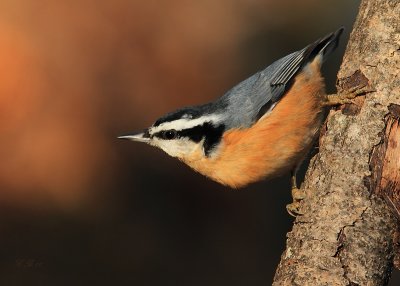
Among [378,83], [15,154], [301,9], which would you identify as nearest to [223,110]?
[378,83]

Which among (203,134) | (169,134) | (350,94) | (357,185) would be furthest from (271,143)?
(357,185)

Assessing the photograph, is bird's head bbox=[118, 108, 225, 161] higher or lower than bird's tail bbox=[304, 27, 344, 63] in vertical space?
lower

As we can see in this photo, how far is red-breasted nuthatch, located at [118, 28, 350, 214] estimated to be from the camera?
4527 millimetres

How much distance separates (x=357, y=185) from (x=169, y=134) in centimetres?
150

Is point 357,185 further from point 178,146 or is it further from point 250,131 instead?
point 178,146

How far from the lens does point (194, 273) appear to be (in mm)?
6980

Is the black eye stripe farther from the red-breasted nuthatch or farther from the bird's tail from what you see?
the bird's tail

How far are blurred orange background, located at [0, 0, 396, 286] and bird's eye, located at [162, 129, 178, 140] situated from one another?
2485 mm

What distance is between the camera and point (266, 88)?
4.79 metres

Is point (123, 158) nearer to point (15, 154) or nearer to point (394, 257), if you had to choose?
point (15, 154)

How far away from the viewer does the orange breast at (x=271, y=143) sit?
4.51 meters

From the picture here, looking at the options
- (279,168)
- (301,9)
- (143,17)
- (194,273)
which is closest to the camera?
(279,168)

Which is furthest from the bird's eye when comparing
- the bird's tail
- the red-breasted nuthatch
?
the bird's tail

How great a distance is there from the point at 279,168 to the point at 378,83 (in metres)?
1.13
